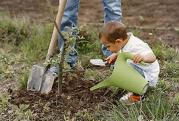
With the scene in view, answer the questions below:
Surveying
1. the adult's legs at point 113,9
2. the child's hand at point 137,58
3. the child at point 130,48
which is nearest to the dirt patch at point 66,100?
the child at point 130,48

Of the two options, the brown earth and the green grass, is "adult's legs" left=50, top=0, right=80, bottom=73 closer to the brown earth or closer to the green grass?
the green grass

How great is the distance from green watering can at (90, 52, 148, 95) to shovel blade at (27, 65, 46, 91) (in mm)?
656

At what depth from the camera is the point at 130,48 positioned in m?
4.71

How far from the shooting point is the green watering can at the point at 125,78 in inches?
178

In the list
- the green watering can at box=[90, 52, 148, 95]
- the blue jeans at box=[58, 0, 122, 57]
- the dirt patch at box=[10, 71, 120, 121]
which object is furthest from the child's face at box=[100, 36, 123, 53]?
the blue jeans at box=[58, 0, 122, 57]

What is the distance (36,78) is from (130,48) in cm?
86

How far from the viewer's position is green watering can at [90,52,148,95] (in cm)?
451

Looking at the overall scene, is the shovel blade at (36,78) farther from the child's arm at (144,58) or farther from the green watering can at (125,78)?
the child's arm at (144,58)

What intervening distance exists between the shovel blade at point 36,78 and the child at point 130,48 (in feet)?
1.97

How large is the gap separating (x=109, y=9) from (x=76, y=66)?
62cm

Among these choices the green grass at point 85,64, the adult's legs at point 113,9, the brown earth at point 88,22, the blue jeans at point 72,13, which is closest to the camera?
the green grass at point 85,64

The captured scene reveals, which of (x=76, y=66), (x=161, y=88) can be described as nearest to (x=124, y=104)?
(x=161, y=88)

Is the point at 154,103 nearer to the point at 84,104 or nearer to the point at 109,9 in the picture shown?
the point at 84,104

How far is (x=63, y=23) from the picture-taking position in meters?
5.44
